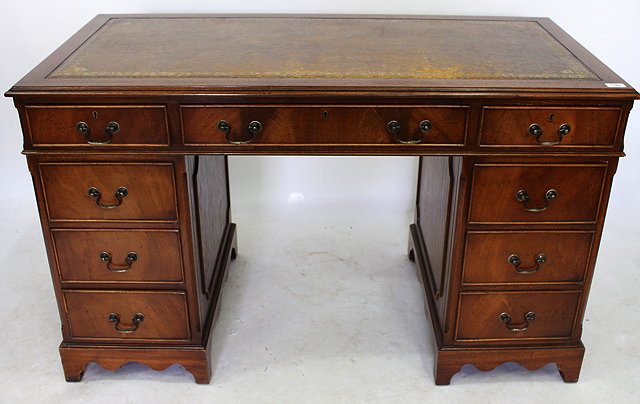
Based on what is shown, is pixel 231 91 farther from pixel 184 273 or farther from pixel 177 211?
pixel 184 273

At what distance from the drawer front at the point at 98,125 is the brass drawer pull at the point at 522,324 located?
100cm

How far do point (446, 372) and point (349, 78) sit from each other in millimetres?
881

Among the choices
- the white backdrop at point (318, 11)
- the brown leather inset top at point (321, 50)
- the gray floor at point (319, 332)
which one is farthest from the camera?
the white backdrop at point (318, 11)

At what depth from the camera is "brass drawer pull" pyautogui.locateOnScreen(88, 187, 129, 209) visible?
5.85 feet

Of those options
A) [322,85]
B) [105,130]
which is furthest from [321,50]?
[105,130]

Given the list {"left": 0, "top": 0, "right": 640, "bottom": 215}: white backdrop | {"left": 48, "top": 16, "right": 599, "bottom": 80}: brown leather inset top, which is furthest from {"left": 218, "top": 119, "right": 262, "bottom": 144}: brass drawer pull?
{"left": 0, "top": 0, "right": 640, "bottom": 215}: white backdrop

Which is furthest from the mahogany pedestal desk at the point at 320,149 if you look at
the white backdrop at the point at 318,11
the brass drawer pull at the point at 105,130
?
the white backdrop at the point at 318,11

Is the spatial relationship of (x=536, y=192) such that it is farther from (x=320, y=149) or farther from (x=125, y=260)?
(x=125, y=260)

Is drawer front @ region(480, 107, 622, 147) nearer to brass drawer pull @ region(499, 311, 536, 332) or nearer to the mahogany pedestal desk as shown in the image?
the mahogany pedestal desk

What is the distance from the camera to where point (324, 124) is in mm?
1709

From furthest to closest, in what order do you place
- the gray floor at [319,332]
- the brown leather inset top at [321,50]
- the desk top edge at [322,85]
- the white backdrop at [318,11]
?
the white backdrop at [318,11] → the gray floor at [319,332] → the brown leather inset top at [321,50] → the desk top edge at [322,85]

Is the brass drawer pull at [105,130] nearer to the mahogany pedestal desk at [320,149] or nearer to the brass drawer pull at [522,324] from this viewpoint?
the mahogany pedestal desk at [320,149]

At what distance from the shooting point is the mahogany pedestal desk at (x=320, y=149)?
1680mm

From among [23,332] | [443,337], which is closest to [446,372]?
[443,337]
